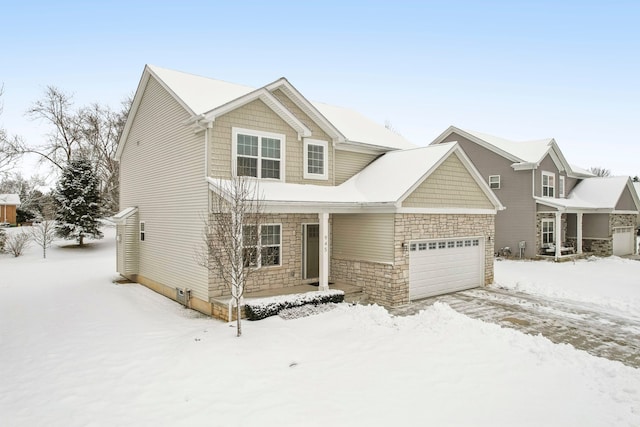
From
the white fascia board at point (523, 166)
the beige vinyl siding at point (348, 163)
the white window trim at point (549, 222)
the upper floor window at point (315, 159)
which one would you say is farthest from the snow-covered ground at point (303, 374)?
the white window trim at point (549, 222)

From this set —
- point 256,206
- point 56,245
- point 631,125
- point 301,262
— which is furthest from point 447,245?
point 56,245

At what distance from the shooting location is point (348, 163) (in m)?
15.1

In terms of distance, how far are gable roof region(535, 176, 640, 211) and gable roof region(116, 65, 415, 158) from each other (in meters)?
14.5

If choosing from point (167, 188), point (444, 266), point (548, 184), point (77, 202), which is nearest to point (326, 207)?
point (444, 266)

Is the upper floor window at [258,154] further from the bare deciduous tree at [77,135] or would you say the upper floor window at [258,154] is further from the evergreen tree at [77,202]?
the bare deciduous tree at [77,135]

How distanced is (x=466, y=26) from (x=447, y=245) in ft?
35.9

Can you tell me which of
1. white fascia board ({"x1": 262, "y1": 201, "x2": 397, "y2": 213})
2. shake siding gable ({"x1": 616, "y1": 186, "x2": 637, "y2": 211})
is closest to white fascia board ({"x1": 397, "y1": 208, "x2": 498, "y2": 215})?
white fascia board ({"x1": 262, "y1": 201, "x2": 397, "y2": 213})

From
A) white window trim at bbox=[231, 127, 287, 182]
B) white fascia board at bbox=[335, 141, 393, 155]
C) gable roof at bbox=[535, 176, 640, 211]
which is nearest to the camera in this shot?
white window trim at bbox=[231, 127, 287, 182]

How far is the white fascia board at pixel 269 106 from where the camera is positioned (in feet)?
35.4

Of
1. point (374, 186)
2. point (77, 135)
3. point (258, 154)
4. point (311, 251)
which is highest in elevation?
point (77, 135)

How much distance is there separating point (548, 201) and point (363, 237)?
50.0 feet

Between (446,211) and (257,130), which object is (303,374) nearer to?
(257,130)

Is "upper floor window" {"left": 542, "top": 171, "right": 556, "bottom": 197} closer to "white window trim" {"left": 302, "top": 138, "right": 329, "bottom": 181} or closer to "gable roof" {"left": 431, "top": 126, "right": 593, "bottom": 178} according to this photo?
"gable roof" {"left": 431, "top": 126, "right": 593, "bottom": 178}

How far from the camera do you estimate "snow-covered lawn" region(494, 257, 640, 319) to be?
12.9 meters
